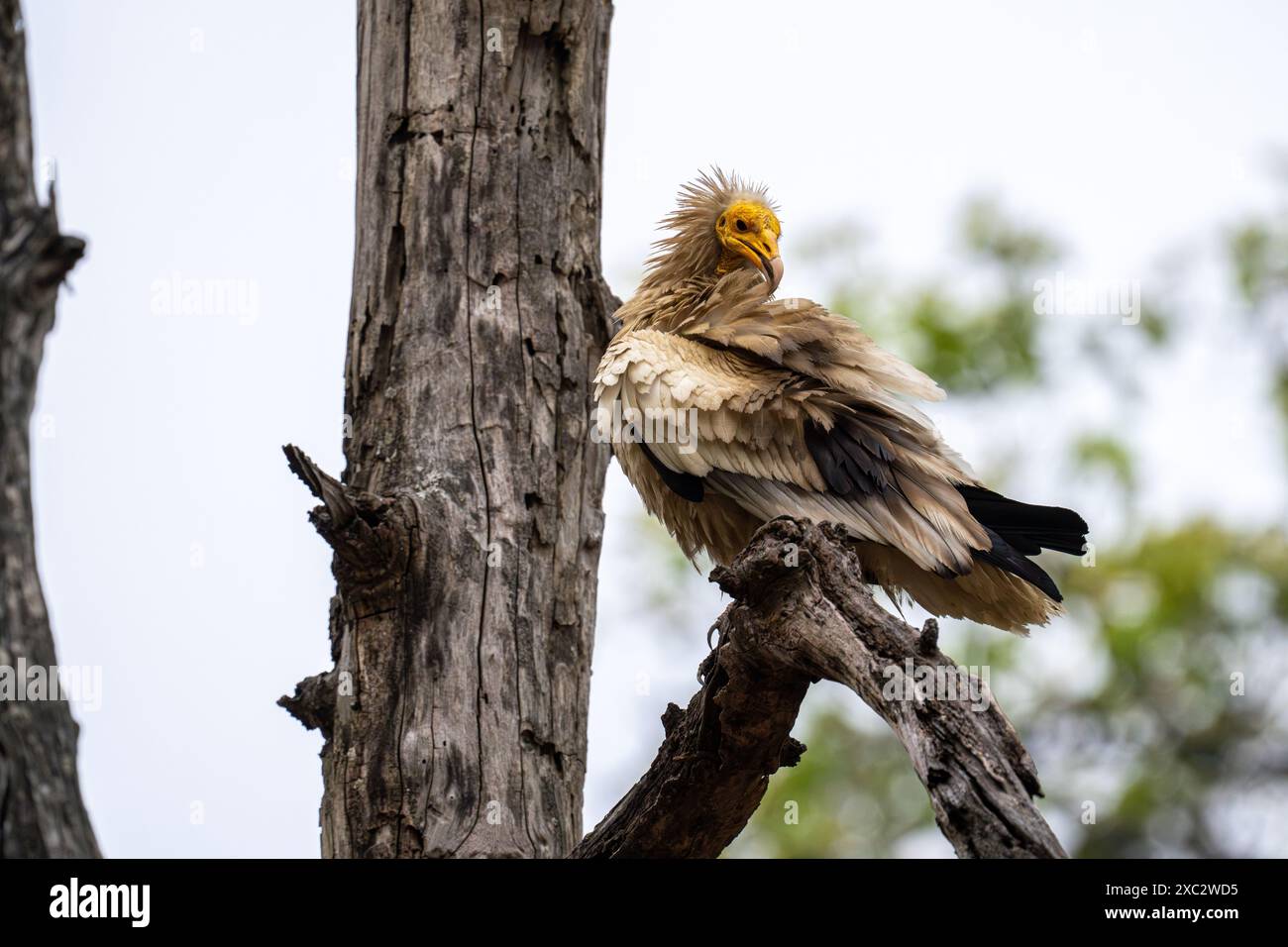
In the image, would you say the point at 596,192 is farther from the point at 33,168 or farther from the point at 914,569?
the point at 33,168

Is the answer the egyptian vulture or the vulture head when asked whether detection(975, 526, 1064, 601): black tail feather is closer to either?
the egyptian vulture

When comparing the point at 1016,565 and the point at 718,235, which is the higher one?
the point at 718,235

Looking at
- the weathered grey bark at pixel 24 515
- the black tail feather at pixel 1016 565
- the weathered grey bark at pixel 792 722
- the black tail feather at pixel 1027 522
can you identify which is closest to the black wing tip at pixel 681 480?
the black tail feather at pixel 1027 522

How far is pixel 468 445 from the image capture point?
5035 millimetres

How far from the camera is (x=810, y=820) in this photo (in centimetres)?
1312

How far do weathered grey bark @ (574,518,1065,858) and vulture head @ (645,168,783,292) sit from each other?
2826 mm

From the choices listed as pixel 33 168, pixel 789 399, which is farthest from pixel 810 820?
pixel 33 168

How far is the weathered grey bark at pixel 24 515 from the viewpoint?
2.55 metres

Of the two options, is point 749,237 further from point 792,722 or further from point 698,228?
point 792,722

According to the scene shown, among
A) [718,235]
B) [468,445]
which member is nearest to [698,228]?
[718,235]

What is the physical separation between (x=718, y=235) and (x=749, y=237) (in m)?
0.19

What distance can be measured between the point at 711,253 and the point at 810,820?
8008 millimetres

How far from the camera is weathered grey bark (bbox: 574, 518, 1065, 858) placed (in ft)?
9.48

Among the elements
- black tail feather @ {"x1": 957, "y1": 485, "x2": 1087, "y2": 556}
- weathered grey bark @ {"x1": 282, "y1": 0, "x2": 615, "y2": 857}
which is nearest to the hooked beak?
weathered grey bark @ {"x1": 282, "y1": 0, "x2": 615, "y2": 857}
